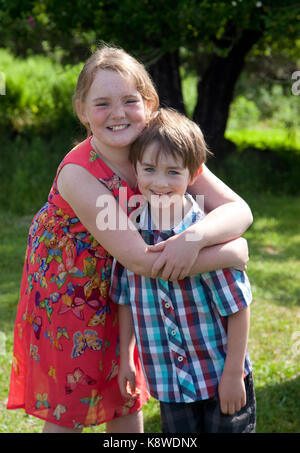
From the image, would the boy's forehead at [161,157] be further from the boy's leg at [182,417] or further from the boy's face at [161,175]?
the boy's leg at [182,417]

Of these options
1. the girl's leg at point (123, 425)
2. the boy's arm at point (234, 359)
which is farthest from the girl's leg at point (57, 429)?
the boy's arm at point (234, 359)

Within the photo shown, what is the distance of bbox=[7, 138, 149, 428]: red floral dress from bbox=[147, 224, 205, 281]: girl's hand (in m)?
0.30

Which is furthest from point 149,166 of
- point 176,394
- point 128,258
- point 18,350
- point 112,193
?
point 18,350

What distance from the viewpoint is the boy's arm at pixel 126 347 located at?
6.99 ft

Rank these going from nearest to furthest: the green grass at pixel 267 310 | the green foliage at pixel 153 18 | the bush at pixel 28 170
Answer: the green grass at pixel 267 310 → the green foliage at pixel 153 18 → the bush at pixel 28 170

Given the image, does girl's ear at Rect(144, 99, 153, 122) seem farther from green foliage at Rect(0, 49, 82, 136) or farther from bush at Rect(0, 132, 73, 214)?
green foliage at Rect(0, 49, 82, 136)

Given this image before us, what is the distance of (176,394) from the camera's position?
1.96 meters

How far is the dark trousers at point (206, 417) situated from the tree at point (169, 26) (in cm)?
497

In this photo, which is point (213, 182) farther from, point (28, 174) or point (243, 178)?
point (243, 178)

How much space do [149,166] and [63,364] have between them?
81 centimetres

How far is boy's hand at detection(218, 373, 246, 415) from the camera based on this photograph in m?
1.91

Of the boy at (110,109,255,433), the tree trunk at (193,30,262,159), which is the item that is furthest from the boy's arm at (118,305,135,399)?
the tree trunk at (193,30,262,159)

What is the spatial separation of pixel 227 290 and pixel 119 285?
41 centimetres

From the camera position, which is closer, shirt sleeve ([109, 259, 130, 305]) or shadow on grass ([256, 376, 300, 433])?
shirt sleeve ([109, 259, 130, 305])
